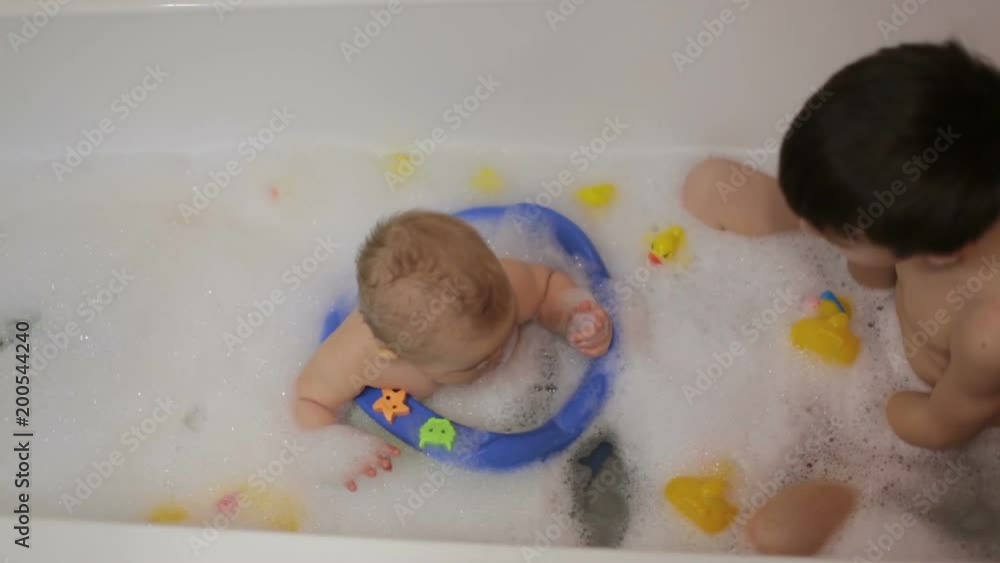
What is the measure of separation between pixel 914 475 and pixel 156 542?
879 millimetres

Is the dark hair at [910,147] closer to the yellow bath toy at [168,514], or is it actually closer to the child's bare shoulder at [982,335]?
the child's bare shoulder at [982,335]

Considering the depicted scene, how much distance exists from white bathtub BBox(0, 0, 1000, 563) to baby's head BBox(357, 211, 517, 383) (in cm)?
34

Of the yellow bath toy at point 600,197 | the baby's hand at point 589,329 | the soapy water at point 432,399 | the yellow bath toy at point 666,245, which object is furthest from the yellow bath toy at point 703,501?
the yellow bath toy at point 600,197

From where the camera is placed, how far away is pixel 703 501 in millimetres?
1057

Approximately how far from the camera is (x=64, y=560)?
77cm

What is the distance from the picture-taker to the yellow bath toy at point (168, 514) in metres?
1.12

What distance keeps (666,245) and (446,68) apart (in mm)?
393

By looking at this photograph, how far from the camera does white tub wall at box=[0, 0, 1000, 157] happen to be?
109cm

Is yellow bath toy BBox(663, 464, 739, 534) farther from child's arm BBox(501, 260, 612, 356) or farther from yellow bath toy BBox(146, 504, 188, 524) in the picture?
yellow bath toy BBox(146, 504, 188, 524)

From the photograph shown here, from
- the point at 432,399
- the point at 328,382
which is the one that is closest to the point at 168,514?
the point at 328,382

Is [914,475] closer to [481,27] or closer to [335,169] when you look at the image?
[481,27]

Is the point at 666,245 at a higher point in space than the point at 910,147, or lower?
lower

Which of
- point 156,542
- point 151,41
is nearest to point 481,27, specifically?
point 151,41

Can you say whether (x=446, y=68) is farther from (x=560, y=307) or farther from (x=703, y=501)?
(x=703, y=501)
